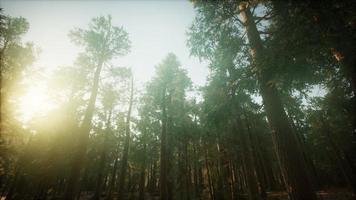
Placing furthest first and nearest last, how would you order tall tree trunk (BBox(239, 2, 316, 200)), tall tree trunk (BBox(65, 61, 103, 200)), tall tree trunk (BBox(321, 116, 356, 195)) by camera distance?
1. tall tree trunk (BBox(321, 116, 356, 195))
2. tall tree trunk (BBox(65, 61, 103, 200))
3. tall tree trunk (BBox(239, 2, 316, 200))

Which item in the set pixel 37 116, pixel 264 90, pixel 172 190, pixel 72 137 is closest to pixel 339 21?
pixel 264 90

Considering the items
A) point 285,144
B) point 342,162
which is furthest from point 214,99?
point 342,162

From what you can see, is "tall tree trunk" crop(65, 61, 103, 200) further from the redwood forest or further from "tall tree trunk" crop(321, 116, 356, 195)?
"tall tree trunk" crop(321, 116, 356, 195)

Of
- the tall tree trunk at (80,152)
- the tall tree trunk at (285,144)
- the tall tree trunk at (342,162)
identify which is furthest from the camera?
the tall tree trunk at (342,162)

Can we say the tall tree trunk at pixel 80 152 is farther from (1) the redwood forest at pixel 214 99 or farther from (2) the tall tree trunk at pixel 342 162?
(2) the tall tree trunk at pixel 342 162

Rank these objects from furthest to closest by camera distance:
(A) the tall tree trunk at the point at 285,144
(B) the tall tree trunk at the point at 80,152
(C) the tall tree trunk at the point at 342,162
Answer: (C) the tall tree trunk at the point at 342,162, (B) the tall tree trunk at the point at 80,152, (A) the tall tree trunk at the point at 285,144

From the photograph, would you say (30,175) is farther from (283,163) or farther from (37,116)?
(283,163)

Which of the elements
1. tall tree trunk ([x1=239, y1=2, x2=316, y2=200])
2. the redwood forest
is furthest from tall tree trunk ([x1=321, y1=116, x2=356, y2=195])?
tall tree trunk ([x1=239, y1=2, x2=316, y2=200])

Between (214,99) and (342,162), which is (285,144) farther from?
(342,162)

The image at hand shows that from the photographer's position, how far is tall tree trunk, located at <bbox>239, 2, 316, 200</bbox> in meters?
5.47

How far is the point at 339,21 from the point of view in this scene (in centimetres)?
566

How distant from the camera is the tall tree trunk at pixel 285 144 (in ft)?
18.0

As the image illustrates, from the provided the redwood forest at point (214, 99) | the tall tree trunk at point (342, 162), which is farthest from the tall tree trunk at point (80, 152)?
the tall tree trunk at point (342, 162)

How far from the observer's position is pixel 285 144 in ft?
19.7
